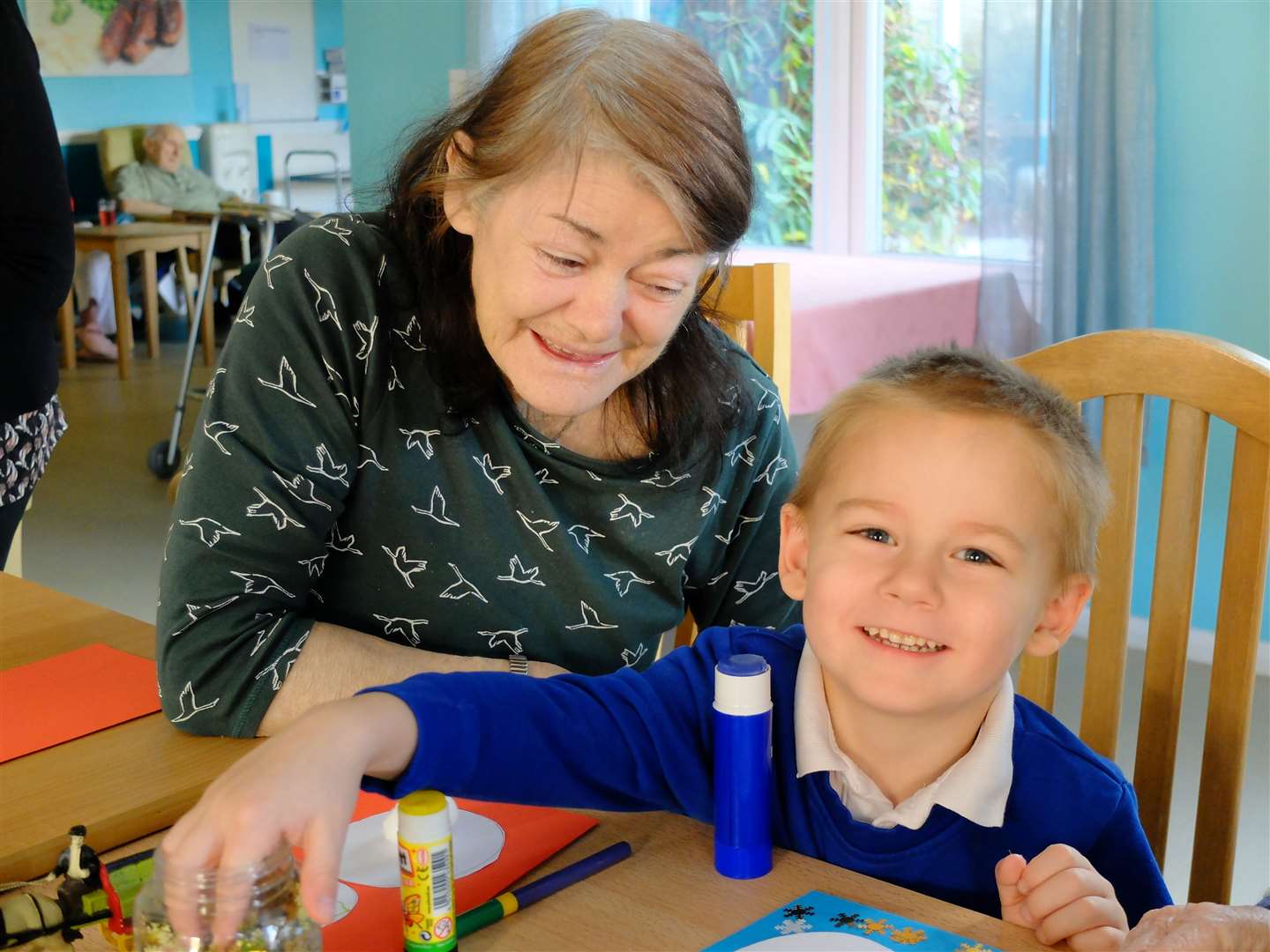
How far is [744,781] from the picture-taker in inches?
34.6

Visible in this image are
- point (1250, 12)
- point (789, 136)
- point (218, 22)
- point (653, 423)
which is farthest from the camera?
point (218, 22)

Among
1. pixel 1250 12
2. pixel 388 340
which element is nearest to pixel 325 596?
pixel 388 340

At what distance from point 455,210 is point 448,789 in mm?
547

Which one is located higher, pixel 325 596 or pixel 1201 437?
pixel 1201 437

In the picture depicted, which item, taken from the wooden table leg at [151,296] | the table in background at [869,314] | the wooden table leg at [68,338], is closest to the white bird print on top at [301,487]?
the table in background at [869,314]

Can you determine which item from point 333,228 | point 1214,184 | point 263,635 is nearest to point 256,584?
point 263,635

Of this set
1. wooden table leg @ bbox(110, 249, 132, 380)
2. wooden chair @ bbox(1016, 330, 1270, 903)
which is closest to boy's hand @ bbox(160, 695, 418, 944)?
wooden chair @ bbox(1016, 330, 1270, 903)

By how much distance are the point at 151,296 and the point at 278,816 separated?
24.3 feet

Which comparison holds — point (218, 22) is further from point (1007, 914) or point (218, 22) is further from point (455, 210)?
point (1007, 914)

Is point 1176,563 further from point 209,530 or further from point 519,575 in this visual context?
point 209,530

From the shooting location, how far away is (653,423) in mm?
1307

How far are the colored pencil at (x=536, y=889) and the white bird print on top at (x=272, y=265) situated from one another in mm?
611

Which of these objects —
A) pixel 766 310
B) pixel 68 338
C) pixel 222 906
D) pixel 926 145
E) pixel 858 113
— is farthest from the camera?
pixel 68 338

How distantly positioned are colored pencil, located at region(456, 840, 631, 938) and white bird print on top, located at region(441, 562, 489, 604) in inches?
15.2
